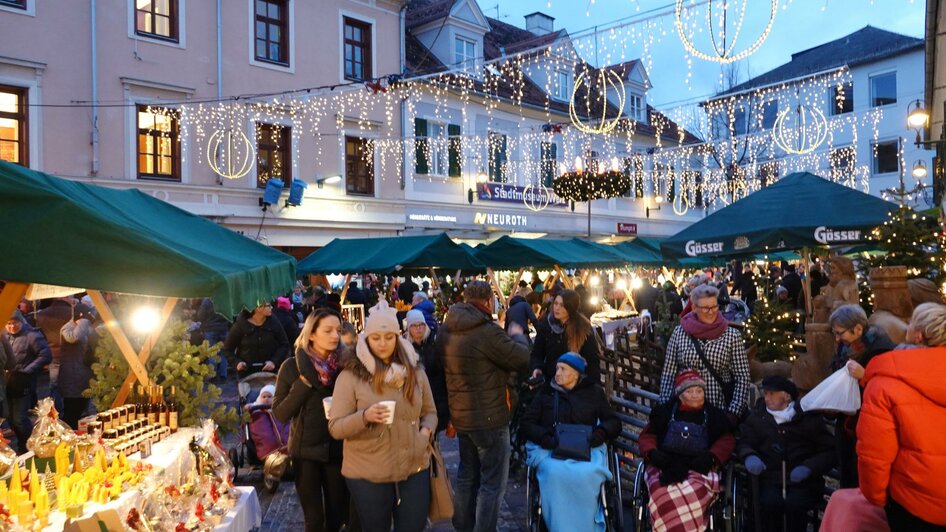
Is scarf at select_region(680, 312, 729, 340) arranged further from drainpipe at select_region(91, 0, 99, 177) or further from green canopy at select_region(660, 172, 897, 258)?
drainpipe at select_region(91, 0, 99, 177)

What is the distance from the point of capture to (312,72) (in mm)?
20875

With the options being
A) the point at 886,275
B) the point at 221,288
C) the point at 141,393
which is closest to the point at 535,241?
the point at 886,275

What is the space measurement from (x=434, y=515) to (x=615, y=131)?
28.0 meters

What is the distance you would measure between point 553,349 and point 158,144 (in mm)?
14632

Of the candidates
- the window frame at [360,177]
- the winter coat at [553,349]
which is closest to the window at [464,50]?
the window frame at [360,177]

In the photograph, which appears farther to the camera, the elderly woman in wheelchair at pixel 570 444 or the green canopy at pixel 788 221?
the green canopy at pixel 788 221

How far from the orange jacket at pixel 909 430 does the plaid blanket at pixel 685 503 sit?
1563 mm

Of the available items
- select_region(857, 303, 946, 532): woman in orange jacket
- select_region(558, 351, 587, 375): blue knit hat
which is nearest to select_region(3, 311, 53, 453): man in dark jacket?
select_region(558, 351, 587, 375): blue knit hat

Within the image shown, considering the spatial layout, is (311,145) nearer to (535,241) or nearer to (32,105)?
(32,105)

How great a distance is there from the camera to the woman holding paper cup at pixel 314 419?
487cm

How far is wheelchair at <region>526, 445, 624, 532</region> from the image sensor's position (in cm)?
523

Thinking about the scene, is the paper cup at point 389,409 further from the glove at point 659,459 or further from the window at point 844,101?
the window at point 844,101

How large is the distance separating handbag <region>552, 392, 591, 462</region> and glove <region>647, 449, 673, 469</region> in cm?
44

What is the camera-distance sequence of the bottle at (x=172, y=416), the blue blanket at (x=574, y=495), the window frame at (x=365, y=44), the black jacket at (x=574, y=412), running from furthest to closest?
1. the window frame at (x=365, y=44)
2. the bottle at (x=172, y=416)
3. the black jacket at (x=574, y=412)
4. the blue blanket at (x=574, y=495)
